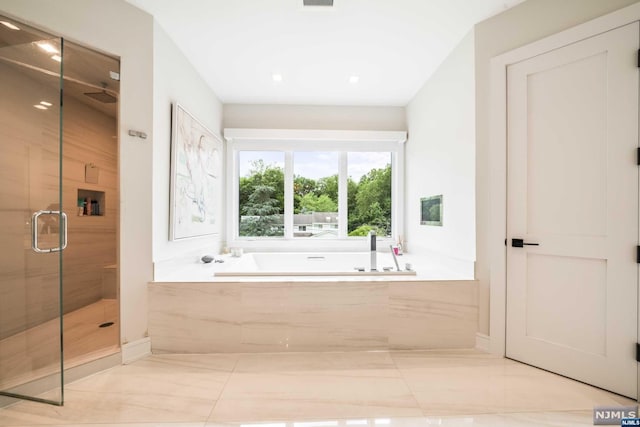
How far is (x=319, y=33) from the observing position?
7.39 feet

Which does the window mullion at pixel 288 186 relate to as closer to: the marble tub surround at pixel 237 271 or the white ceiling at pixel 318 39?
the white ceiling at pixel 318 39

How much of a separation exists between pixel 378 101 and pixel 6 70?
3.17 metres

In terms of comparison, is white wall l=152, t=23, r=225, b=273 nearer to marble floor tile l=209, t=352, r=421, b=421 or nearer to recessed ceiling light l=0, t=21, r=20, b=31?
recessed ceiling light l=0, t=21, r=20, b=31

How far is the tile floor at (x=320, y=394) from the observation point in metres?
1.44

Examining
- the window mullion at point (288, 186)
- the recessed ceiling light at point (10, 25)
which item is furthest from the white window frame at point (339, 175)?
the recessed ceiling light at point (10, 25)

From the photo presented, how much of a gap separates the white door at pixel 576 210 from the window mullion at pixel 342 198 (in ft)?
6.69

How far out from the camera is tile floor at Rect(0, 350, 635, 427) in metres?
1.44

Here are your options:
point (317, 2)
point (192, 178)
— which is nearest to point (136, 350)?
point (192, 178)

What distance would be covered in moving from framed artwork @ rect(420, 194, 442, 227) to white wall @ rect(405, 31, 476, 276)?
6 centimetres

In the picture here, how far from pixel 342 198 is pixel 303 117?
44.9 inches

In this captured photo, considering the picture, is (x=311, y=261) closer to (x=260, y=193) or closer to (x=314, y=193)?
(x=314, y=193)

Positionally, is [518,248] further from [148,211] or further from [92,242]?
[92,242]

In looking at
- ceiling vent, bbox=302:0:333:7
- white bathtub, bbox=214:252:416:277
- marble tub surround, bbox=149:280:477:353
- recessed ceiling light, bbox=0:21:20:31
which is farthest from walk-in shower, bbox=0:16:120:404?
white bathtub, bbox=214:252:416:277

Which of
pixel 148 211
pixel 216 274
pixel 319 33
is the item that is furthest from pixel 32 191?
pixel 319 33
